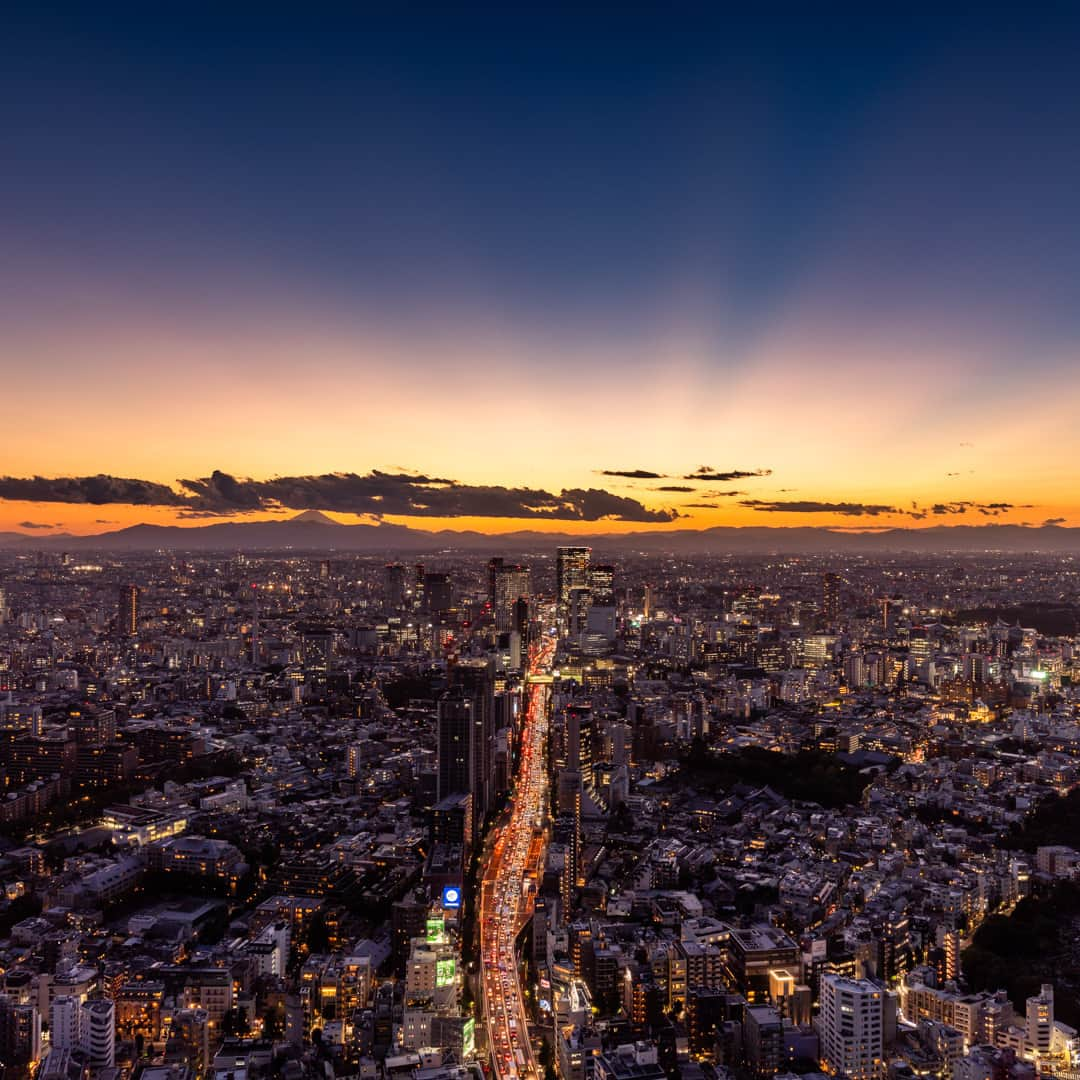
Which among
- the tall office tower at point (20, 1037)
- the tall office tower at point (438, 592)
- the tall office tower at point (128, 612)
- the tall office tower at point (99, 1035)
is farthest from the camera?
the tall office tower at point (438, 592)

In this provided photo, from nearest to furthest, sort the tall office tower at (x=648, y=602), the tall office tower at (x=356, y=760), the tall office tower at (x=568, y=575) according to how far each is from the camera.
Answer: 1. the tall office tower at (x=356, y=760)
2. the tall office tower at (x=568, y=575)
3. the tall office tower at (x=648, y=602)

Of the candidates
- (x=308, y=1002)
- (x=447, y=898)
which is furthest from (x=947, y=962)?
(x=308, y=1002)

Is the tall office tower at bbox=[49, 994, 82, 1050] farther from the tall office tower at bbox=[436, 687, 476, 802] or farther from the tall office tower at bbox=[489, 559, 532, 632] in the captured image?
the tall office tower at bbox=[489, 559, 532, 632]

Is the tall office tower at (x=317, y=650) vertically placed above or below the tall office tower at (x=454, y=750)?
below

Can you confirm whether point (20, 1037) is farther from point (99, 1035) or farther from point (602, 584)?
point (602, 584)

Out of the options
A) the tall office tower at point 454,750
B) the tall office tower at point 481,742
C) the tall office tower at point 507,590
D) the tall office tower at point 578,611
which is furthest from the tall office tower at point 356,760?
the tall office tower at point 507,590

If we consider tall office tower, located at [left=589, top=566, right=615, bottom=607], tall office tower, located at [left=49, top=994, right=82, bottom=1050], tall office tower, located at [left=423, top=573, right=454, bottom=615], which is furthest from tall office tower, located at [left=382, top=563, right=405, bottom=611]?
tall office tower, located at [left=49, top=994, right=82, bottom=1050]

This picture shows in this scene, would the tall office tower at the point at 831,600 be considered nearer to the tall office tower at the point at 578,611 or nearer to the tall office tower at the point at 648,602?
the tall office tower at the point at 648,602

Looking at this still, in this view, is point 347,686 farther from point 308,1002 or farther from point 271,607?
point 308,1002
